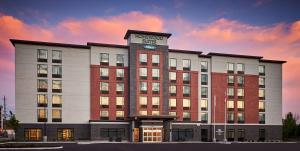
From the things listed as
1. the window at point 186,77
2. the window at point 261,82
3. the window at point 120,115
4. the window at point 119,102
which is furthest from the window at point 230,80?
the window at point 120,115

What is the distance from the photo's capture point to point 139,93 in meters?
62.4

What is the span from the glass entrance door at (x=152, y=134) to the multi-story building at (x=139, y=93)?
0.19 m

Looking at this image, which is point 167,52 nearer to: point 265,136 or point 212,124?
point 212,124

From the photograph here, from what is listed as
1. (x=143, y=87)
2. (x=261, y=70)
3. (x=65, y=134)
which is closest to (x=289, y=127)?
(x=261, y=70)

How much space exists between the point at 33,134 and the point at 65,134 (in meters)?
5.79

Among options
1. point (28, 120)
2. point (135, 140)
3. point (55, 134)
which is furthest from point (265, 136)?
point (28, 120)

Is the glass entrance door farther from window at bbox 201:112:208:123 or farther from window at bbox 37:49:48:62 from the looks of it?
window at bbox 37:49:48:62

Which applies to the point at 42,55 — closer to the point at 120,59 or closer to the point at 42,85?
the point at 42,85

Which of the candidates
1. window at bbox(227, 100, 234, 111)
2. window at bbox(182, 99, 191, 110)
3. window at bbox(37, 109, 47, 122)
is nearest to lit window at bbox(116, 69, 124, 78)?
window at bbox(182, 99, 191, 110)

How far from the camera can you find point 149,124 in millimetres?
60062

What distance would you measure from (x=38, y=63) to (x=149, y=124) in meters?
24.5

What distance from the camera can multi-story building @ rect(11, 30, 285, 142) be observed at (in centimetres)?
5828

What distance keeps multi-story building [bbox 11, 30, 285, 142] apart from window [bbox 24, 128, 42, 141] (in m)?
0.17

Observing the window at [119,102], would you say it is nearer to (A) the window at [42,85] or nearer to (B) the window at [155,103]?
(B) the window at [155,103]
